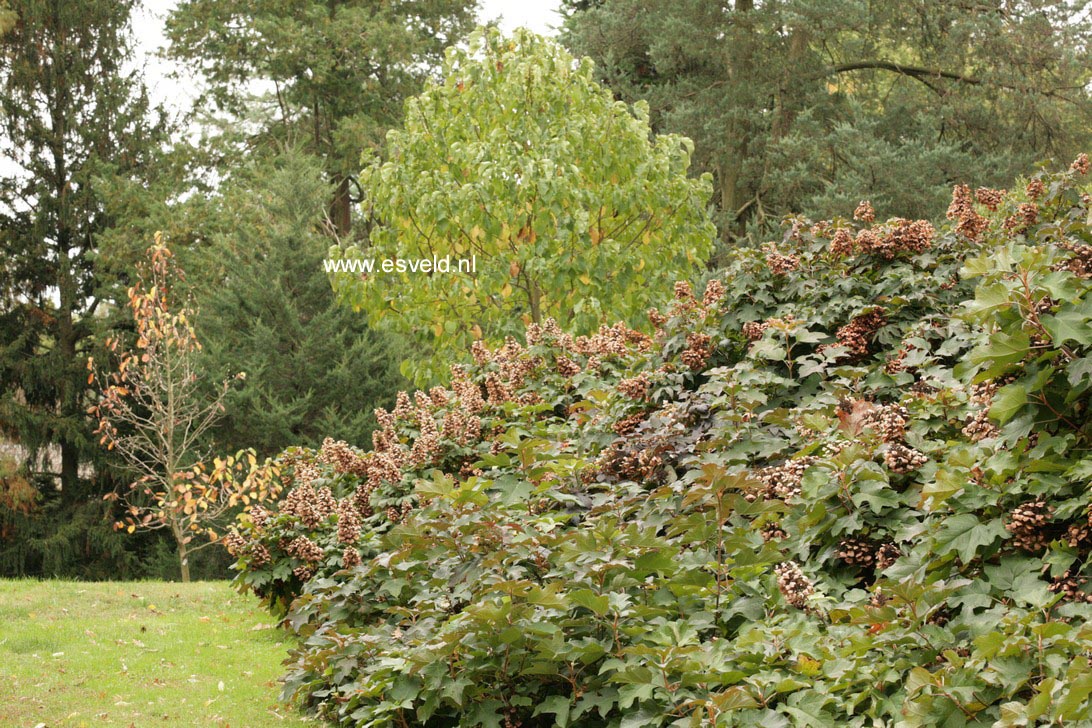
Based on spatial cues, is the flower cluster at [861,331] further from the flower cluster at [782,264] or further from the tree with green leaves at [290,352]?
the tree with green leaves at [290,352]

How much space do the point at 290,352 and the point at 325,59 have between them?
773 centimetres

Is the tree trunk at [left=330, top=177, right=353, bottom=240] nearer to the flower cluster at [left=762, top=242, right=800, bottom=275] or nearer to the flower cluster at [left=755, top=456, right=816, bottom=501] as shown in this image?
the flower cluster at [left=762, top=242, right=800, bottom=275]

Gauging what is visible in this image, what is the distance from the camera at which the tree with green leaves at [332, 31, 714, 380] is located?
910 centimetres

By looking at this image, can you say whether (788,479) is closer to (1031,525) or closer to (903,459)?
(903,459)

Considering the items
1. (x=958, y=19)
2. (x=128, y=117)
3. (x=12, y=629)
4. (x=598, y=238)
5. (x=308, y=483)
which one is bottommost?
(x=12, y=629)

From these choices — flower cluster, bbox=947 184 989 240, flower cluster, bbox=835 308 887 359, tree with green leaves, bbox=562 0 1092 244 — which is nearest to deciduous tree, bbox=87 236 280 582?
flower cluster, bbox=835 308 887 359

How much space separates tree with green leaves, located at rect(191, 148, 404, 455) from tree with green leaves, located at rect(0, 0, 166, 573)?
12.6ft

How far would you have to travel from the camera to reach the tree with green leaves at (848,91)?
53.6ft

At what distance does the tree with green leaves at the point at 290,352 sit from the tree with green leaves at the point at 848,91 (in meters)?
6.88

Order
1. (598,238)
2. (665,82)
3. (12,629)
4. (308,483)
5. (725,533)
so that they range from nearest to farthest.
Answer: (725,533) → (308,483) → (12,629) → (598,238) → (665,82)

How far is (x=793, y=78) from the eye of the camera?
1805 cm

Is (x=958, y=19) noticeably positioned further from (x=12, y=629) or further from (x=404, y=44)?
(x=12, y=629)

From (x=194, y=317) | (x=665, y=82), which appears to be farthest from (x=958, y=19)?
(x=194, y=317)

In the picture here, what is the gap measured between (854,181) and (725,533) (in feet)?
43.2
